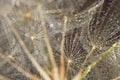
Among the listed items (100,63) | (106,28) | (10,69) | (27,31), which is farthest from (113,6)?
(10,69)

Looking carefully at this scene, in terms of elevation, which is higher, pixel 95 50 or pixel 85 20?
pixel 85 20

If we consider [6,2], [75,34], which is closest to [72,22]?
[75,34]

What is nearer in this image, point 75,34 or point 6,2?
point 6,2

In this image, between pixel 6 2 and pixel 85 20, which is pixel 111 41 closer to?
pixel 85 20

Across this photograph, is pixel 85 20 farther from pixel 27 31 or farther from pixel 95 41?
pixel 27 31

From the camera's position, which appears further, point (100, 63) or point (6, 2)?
point (100, 63)

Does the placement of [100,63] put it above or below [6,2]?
below

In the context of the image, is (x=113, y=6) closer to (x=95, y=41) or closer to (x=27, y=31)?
(x=95, y=41)
